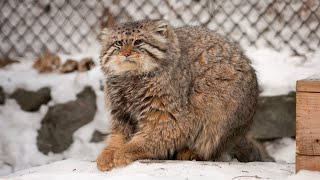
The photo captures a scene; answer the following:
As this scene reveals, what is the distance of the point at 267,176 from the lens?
4.13m

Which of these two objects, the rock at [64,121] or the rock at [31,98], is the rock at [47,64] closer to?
the rock at [31,98]

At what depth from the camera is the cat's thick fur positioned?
4.70 m

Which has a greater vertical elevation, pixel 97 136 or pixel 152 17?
pixel 152 17

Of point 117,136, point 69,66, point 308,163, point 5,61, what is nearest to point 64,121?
point 69,66

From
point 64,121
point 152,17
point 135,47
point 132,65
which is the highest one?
point 152,17

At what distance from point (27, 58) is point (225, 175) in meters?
4.59

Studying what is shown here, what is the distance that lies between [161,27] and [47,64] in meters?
3.21

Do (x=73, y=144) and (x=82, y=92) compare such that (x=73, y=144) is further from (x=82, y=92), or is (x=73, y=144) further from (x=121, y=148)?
(x=121, y=148)

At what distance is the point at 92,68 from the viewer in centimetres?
761

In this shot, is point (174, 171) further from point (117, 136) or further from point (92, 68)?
point (92, 68)

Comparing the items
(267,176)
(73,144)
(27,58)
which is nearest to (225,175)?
(267,176)

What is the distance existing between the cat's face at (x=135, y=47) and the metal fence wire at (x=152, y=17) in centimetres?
298

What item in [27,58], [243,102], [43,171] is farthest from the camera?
[27,58]

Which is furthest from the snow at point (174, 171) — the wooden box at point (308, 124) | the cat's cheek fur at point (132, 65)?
the cat's cheek fur at point (132, 65)
